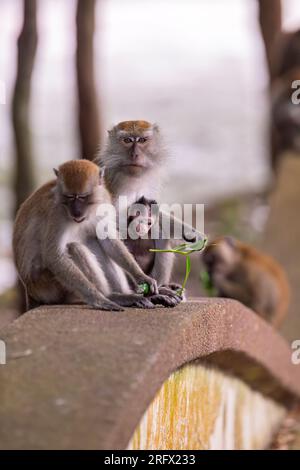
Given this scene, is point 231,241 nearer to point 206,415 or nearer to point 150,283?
point 206,415

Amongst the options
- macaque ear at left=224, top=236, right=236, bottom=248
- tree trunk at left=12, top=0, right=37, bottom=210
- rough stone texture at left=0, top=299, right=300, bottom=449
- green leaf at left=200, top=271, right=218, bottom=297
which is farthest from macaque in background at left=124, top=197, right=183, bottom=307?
tree trunk at left=12, top=0, right=37, bottom=210

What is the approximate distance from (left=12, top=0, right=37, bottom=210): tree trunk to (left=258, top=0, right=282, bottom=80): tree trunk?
4.38 meters

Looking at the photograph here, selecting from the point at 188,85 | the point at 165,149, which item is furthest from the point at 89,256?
the point at 188,85

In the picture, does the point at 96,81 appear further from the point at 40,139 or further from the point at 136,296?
the point at 136,296

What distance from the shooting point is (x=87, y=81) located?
12.6m

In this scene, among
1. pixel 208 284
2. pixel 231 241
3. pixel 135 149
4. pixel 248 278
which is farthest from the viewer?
pixel 248 278

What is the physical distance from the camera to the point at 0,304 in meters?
15.2

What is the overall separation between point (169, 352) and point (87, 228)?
1.16m

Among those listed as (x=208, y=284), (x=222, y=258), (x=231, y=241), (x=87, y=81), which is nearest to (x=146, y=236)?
(x=208, y=284)

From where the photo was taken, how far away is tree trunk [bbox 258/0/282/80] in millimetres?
14094

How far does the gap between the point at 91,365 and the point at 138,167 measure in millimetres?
1654

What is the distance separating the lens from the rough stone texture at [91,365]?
104 inches

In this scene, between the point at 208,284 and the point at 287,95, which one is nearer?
the point at 208,284

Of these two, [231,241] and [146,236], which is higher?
[146,236]
